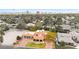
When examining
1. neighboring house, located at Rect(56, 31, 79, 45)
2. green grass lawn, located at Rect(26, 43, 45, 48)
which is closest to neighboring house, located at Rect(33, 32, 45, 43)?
green grass lawn, located at Rect(26, 43, 45, 48)

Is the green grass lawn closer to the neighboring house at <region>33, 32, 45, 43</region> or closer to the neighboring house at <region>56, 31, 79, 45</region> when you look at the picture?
the neighboring house at <region>33, 32, 45, 43</region>

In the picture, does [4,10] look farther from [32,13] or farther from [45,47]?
[45,47]

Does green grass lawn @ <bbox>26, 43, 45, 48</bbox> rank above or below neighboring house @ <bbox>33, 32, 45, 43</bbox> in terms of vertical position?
below

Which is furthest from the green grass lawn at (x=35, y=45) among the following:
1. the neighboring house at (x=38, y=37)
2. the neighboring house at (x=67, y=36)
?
the neighboring house at (x=67, y=36)

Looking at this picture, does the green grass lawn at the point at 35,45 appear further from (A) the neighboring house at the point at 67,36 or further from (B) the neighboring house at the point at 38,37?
(A) the neighboring house at the point at 67,36

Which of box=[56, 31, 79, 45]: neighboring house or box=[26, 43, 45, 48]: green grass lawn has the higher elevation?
box=[56, 31, 79, 45]: neighboring house

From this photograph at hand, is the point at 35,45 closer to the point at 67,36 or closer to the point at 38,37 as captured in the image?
the point at 38,37
